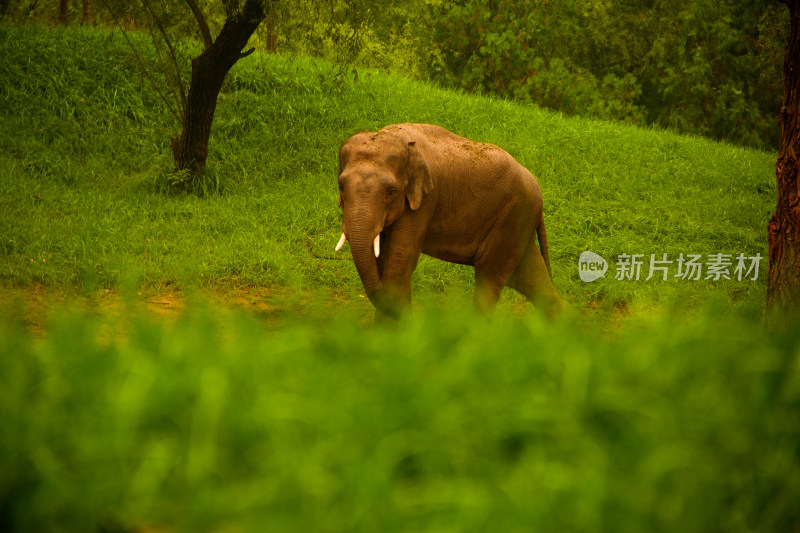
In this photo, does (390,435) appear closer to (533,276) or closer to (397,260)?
(397,260)

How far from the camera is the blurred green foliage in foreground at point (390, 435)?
1.71 metres

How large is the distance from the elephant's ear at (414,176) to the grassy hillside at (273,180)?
198 centimetres

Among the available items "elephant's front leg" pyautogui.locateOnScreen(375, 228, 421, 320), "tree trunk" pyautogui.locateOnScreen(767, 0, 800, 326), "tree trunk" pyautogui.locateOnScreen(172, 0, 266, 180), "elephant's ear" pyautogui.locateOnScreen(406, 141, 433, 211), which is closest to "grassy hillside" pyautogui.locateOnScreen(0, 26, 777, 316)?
"tree trunk" pyautogui.locateOnScreen(172, 0, 266, 180)

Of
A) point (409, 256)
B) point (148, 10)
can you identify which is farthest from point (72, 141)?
point (409, 256)

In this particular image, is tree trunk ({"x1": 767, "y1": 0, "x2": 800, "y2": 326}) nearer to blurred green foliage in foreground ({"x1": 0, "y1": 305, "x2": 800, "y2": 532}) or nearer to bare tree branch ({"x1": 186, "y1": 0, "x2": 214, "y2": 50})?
blurred green foliage in foreground ({"x1": 0, "y1": 305, "x2": 800, "y2": 532})

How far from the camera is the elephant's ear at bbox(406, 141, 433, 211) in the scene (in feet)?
20.1

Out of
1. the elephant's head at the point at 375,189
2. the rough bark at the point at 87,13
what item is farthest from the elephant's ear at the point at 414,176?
the rough bark at the point at 87,13

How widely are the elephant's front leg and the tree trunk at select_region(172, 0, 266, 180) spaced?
6.12m

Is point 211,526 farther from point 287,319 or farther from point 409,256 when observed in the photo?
point 409,256

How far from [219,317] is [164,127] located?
1132 cm

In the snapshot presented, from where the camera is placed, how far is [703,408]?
209 cm

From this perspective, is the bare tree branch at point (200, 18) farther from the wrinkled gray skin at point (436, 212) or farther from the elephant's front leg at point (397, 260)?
the elephant's front leg at point (397, 260)

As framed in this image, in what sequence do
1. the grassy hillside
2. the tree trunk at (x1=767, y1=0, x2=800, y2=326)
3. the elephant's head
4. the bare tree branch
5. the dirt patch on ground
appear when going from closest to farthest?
the tree trunk at (x1=767, y1=0, x2=800, y2=326) → the elephant's head → the dirt patch on ground → the grassy hillside → the bare tree branch

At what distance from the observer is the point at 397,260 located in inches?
242
